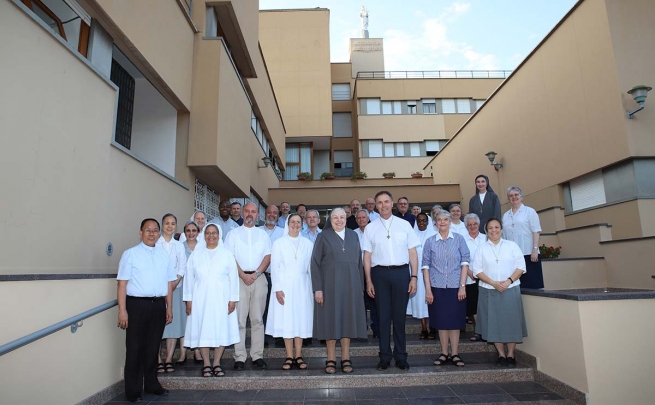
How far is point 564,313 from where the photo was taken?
4.34 metres

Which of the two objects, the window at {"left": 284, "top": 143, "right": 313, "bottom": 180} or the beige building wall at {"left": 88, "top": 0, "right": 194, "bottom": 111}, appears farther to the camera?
the window at {"left": 284, "top": 143, "right": 313, "bottom": 180}

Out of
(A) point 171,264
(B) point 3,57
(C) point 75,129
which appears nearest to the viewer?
(B) point 3,57

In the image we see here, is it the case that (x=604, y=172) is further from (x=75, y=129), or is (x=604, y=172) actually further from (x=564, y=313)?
(x=75, y=129)

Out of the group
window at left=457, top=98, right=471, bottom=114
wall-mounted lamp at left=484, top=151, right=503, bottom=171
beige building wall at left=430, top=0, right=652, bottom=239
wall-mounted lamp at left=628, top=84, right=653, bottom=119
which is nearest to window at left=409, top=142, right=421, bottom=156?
window at left=457, top=98, right=471, bottom=114

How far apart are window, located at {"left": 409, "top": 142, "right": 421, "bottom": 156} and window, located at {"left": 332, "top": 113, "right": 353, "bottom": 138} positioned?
4.14 meters

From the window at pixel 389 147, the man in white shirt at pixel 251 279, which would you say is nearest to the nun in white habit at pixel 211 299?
the man in white shirt at pixel 251 279

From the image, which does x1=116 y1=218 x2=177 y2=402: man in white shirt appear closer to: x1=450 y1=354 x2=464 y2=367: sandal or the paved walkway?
the paved walkway

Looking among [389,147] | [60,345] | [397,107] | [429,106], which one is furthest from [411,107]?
[60,345]

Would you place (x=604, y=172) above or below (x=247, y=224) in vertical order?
above

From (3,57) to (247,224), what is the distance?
119 inches

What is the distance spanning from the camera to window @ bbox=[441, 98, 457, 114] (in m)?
24.7

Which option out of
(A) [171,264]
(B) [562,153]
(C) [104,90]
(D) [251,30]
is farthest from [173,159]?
(B) [562,153]

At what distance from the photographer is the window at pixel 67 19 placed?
5312 millimetres

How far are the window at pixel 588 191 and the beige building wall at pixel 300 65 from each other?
46.4 ft
